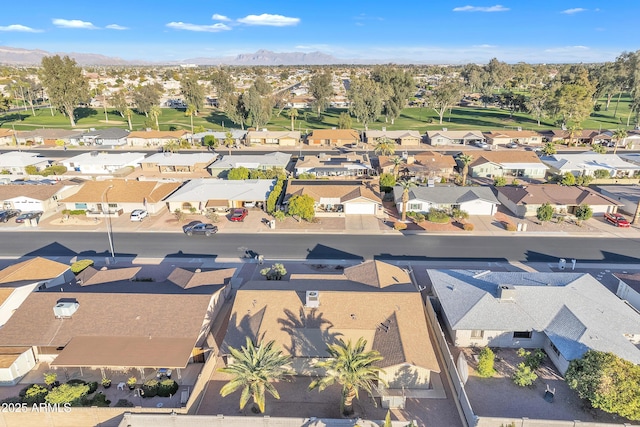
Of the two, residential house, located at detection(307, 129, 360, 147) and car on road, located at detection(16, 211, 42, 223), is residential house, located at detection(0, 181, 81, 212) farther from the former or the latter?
residential house, located at detection(307, 129, 360, 147)

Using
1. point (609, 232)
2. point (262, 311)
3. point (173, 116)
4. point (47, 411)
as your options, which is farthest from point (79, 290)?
point (173, 116)

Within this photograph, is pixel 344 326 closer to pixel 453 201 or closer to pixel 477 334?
pixel 477 334

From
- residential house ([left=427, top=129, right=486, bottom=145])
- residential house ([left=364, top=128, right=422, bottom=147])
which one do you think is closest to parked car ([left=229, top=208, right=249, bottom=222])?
residential house ([left=364, top=128, right=422, bottom=147])

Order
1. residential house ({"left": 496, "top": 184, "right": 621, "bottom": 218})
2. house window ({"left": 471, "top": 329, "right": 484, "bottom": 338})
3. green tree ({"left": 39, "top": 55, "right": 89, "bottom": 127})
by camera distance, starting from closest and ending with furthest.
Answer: house window ({"left": 471, "top": 329, "right": 484, "bottom": 338}), residential house ({"left": 496, "top": 184, "right": 621, "bottom": 218}), green tree ({"left": 39, "top": 55, "right": 89, "bottom": 127})

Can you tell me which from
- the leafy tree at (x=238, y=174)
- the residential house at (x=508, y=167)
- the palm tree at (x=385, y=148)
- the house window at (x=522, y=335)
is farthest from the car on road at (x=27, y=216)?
the residential house at (x=508, y=167)

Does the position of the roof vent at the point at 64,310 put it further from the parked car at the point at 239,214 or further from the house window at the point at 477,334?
the house window at the point at 477,334

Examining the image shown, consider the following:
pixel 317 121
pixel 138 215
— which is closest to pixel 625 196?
pixel 138 215
